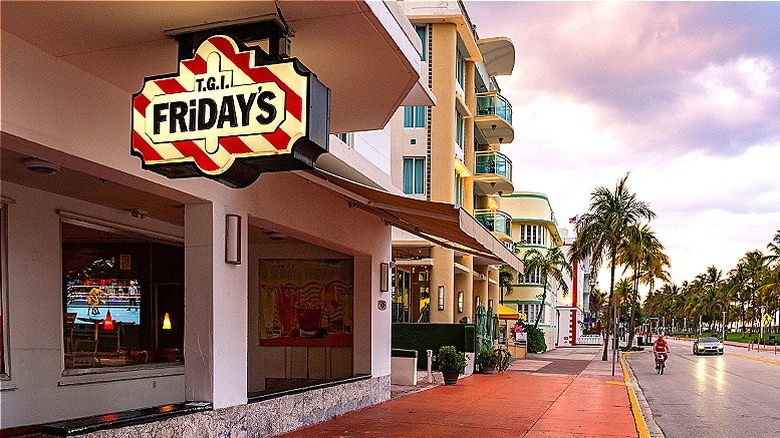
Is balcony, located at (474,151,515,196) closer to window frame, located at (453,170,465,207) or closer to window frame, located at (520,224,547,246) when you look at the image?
window frame, located at (453,170,465,207)

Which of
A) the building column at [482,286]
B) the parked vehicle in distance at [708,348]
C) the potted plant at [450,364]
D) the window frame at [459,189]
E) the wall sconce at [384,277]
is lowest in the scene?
the parked vehicle in distance at [708,348]

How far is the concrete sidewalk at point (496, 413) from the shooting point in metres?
12.8

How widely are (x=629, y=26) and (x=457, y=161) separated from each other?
73.2 feet

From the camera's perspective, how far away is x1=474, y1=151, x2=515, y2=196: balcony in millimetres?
41031

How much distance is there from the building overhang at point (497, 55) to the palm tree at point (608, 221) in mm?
8860

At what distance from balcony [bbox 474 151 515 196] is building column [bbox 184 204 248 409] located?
102 feet

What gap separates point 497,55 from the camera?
43188 mm

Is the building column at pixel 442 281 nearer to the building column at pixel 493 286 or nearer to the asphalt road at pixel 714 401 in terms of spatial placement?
the asphalt road at pixel 714 401

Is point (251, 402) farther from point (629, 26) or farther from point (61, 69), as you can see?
point (629, 26)

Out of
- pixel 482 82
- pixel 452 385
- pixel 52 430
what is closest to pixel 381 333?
pixel 452 385

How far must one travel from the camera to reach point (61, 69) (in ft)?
23.3

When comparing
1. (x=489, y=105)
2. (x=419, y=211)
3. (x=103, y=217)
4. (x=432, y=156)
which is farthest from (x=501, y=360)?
(x=103, y=217)

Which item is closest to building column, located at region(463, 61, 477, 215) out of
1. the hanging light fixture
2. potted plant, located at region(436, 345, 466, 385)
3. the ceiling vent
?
potted plant, located at region(436, 345, 466, 385)

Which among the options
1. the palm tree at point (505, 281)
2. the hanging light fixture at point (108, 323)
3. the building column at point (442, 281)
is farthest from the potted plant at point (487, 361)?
the palm tree at point (505, 281)
